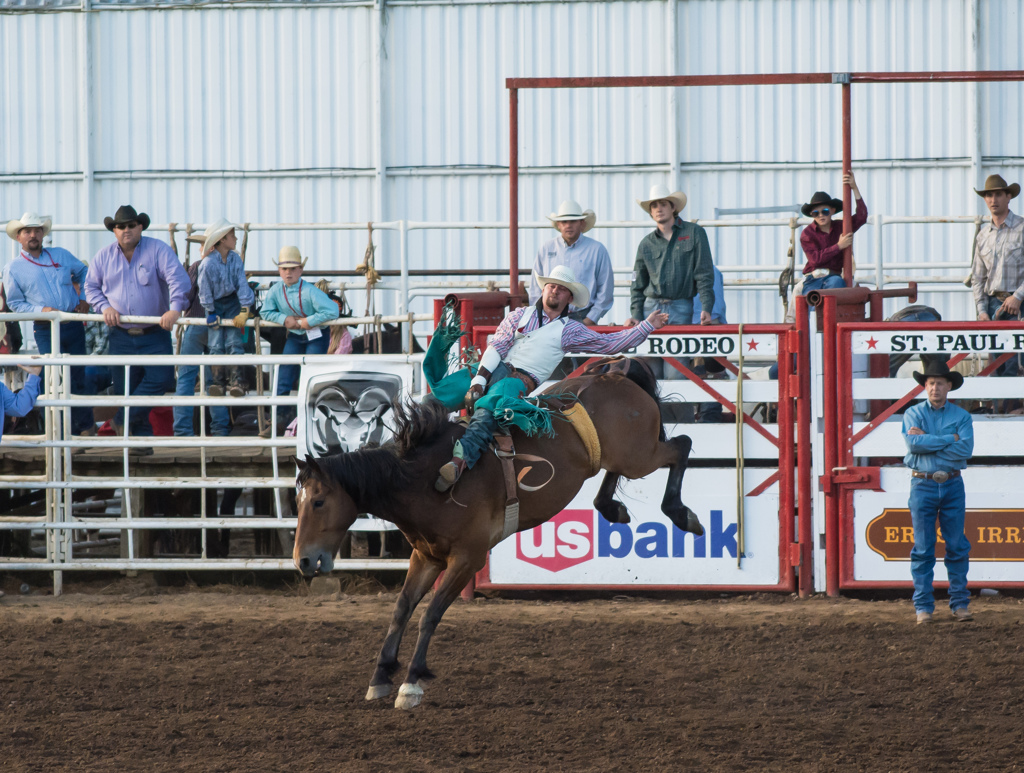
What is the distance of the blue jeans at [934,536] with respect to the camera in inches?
298

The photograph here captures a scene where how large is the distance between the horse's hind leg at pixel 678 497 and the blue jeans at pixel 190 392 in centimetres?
419

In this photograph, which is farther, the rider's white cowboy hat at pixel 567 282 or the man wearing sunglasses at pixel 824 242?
the man wearing sunglasses at pixel 824 242

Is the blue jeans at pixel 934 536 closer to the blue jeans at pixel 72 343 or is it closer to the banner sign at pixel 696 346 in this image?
the banner sign at pixel 696 346

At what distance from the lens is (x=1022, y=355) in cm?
884

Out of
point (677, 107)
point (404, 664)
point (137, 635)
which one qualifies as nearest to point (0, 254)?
point (677, 107)

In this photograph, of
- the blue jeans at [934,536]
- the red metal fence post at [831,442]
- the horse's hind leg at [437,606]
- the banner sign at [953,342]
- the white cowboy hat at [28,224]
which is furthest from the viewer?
the white cowboy hat at [28,224]

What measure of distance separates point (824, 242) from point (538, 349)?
11.6 feet

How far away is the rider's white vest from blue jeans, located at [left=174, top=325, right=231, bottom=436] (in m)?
3.78

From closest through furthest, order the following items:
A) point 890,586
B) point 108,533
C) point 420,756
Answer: point 420,756 < point 890,586 < point 108,533

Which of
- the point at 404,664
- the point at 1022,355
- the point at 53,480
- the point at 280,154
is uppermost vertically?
the point at 280,154

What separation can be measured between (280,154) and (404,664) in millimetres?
12387

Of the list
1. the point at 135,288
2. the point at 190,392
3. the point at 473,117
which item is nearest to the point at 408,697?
the point at 190,392

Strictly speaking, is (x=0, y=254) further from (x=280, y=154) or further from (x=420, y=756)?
(x=420, y=756)

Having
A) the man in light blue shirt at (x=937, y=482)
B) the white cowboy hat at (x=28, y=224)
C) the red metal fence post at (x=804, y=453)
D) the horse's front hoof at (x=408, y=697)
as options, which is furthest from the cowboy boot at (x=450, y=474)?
the white cowboy hat at (x=28, y=224)
